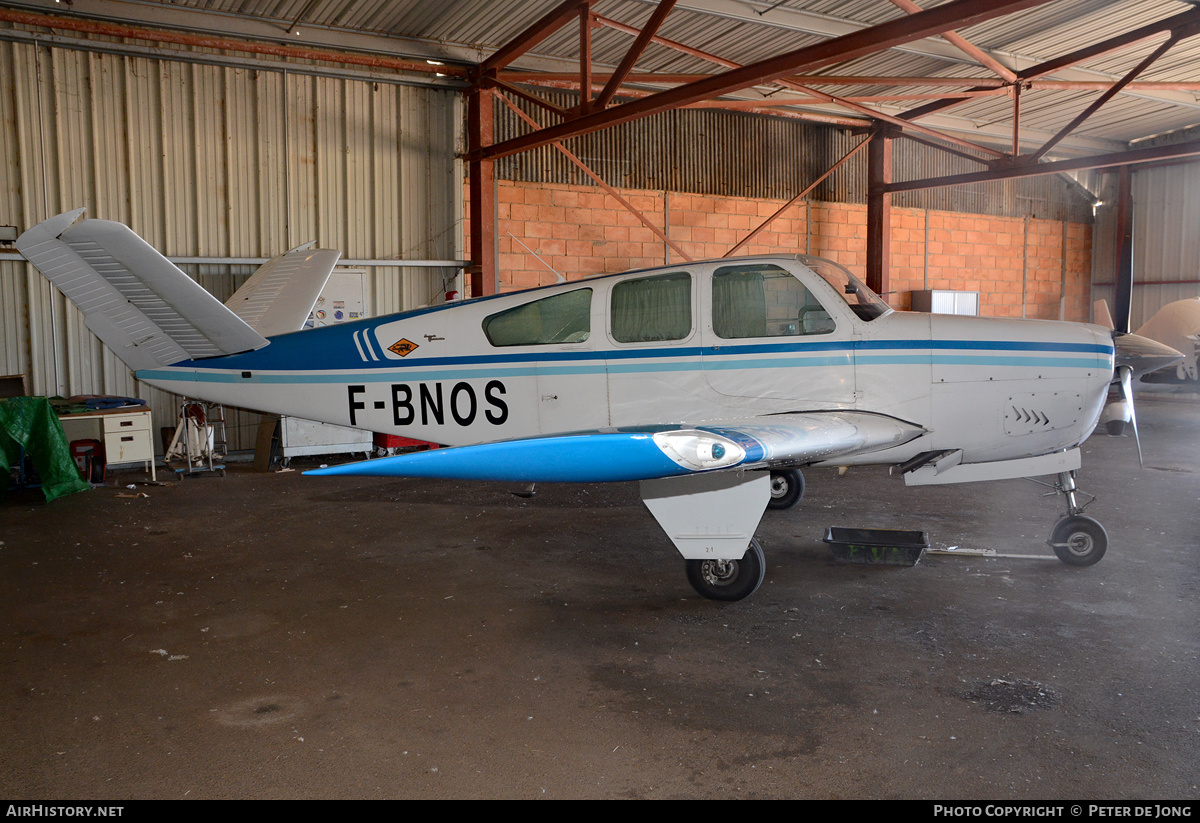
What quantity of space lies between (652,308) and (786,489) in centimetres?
325

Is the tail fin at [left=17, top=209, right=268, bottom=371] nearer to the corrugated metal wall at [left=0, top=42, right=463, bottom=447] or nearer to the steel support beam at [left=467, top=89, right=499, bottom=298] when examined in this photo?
the corrugated metal wall at [left=0, top=42, right=463, bottom=447]

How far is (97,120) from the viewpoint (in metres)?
10.7

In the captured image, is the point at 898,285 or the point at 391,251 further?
the point at 898,285

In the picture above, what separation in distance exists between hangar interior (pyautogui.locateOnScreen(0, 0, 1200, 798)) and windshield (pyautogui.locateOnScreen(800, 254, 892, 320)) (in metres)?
1.93

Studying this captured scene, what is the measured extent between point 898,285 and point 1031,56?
551 centimetres

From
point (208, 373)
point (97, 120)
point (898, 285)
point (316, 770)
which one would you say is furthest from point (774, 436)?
point (898, 285)

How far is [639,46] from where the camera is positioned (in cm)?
870

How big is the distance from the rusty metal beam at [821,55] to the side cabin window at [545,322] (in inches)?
144

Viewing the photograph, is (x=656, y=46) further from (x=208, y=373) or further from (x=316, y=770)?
(x=316, y=770)

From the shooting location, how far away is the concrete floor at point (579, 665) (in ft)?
10.5

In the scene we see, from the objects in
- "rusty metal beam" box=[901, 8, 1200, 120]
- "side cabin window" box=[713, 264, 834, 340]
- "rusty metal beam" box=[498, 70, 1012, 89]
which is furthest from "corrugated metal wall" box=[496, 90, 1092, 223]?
"side cabin window" box=[713, 264, 834, 340]

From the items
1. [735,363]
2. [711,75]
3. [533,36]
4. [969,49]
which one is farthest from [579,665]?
[711,75]

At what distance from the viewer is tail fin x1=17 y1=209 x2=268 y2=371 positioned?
4.98 metres

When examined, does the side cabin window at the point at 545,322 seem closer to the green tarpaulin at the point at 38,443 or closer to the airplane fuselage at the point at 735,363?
the airplane fuselage at the point at 735,363
